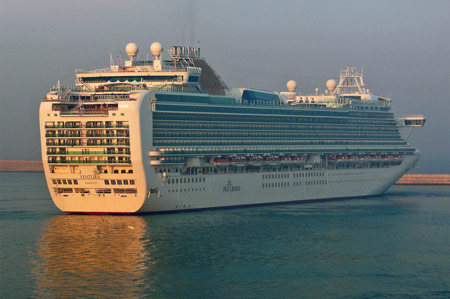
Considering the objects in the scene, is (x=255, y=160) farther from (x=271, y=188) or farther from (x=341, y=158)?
(x=341, y=158)

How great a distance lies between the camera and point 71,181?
8544 cm

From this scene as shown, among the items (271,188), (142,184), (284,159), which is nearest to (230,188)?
(271,188)

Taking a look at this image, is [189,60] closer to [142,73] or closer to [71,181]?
[142,73]

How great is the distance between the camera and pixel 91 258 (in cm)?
6388

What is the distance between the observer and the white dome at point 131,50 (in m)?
94.2

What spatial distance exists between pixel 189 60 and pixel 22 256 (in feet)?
133

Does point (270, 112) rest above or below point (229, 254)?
above

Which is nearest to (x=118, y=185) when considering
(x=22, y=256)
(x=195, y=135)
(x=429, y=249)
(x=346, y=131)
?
(x=195, y=135)

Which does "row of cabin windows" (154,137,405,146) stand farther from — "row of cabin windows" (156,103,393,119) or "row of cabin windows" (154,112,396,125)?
"row of cabin windows" (156,103,393,119)

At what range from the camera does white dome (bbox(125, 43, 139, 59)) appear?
94188mm

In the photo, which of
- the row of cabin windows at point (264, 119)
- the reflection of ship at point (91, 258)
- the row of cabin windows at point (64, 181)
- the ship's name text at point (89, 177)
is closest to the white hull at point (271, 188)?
the ship's name text at point (89, 177)

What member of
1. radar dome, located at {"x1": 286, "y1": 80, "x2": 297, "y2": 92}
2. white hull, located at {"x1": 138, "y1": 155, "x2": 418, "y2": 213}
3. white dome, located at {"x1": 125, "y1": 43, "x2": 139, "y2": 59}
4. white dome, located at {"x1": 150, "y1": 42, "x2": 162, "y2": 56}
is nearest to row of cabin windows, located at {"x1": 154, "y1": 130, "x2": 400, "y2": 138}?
white hull, located at {"x1": 138, "y1": 155, "x2": 418, "y2": 213}

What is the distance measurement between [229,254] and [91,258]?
10830 mm

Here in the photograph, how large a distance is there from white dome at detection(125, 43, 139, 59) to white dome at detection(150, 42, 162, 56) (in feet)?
5.95
